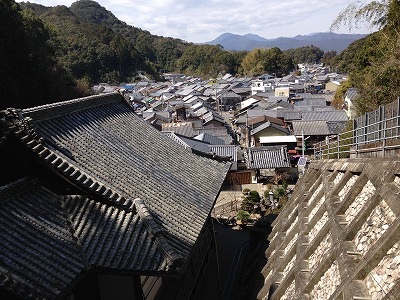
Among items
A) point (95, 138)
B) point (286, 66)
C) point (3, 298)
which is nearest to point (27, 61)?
point (95, 138)

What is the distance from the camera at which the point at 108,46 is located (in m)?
134

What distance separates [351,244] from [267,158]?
27.2 meters

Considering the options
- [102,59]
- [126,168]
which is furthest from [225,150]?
[102,59]

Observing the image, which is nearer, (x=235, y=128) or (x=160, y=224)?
(x=160, y=224)

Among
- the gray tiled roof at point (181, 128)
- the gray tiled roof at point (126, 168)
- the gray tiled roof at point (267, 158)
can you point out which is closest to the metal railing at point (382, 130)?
the gray tiled roof at point (126, 168)

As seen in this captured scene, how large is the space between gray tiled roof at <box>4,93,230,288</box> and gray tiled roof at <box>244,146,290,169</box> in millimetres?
18050

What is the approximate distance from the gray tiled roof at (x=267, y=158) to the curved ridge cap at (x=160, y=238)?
84.3ft

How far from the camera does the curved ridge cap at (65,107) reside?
10.1 metres

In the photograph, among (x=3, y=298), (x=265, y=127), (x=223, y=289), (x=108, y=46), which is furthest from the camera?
(x=108, y=46)

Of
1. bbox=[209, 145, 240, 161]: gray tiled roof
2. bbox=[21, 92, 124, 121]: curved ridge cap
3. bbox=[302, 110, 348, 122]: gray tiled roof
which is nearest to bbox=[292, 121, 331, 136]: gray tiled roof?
bbox=[302, 110, 348, 122]: gray tiled roof

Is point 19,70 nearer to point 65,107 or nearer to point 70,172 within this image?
point 65,107

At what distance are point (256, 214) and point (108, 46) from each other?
127478 mm

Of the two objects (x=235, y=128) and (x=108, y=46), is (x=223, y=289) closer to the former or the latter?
(x=235, y=128)

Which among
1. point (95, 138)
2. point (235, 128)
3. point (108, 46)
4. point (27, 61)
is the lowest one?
point (235, 128)
